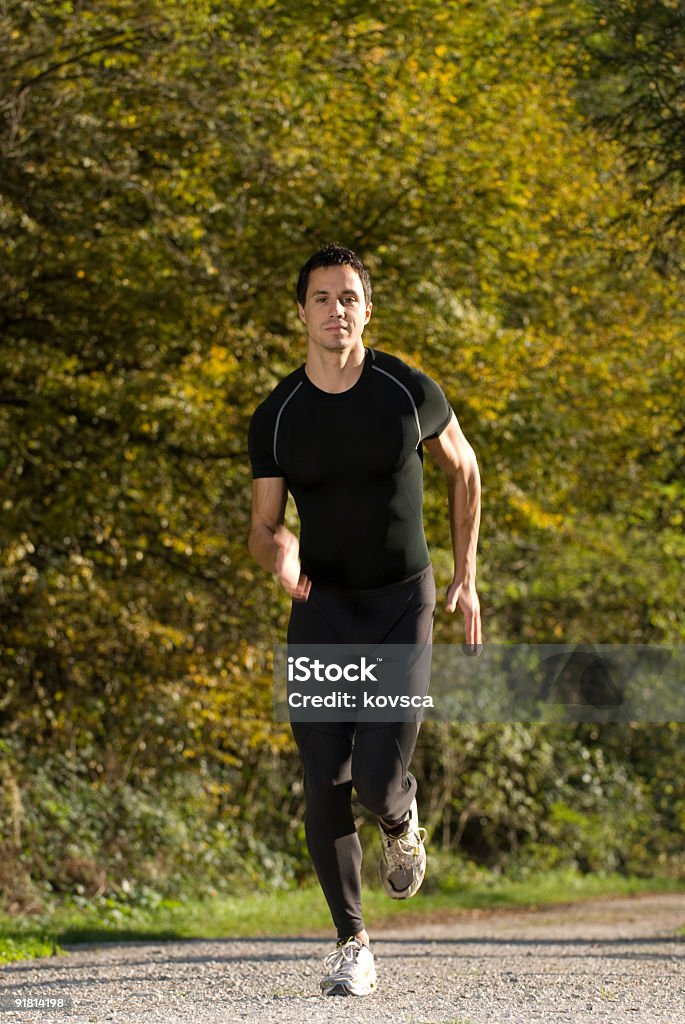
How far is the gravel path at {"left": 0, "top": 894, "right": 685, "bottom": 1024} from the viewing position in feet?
16.4

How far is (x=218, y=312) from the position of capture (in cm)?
1205

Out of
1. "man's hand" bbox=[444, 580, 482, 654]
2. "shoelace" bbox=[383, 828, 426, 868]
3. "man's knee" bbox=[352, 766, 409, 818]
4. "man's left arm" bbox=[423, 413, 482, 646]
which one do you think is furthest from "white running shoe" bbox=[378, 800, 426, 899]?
"man's left arm" bbox=[423, 413, 482, 646]

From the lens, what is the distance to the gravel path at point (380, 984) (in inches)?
197

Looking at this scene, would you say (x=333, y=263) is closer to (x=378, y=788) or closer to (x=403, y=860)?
(x=378, y=788)

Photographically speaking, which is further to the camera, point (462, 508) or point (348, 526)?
point (462, 508)

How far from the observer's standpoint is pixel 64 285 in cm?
1208

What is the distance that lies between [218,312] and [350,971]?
302 inches

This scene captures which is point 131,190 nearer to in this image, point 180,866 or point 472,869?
point 180,866

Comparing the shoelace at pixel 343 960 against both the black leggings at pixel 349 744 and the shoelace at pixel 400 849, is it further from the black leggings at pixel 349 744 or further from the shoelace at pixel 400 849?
the shoelace at pixel 400 849

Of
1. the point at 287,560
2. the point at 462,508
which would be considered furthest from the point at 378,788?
the point at 462,508

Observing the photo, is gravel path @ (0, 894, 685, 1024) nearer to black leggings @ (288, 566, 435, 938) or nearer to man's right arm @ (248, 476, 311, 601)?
black leggings @ (288, 566, 435, 938)

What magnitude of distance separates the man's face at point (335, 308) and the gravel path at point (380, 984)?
7.62 ft

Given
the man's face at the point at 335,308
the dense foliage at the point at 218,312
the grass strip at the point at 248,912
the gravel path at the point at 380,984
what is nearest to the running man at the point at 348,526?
the man's face at the point at 335,308

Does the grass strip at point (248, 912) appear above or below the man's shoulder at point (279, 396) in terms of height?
below
